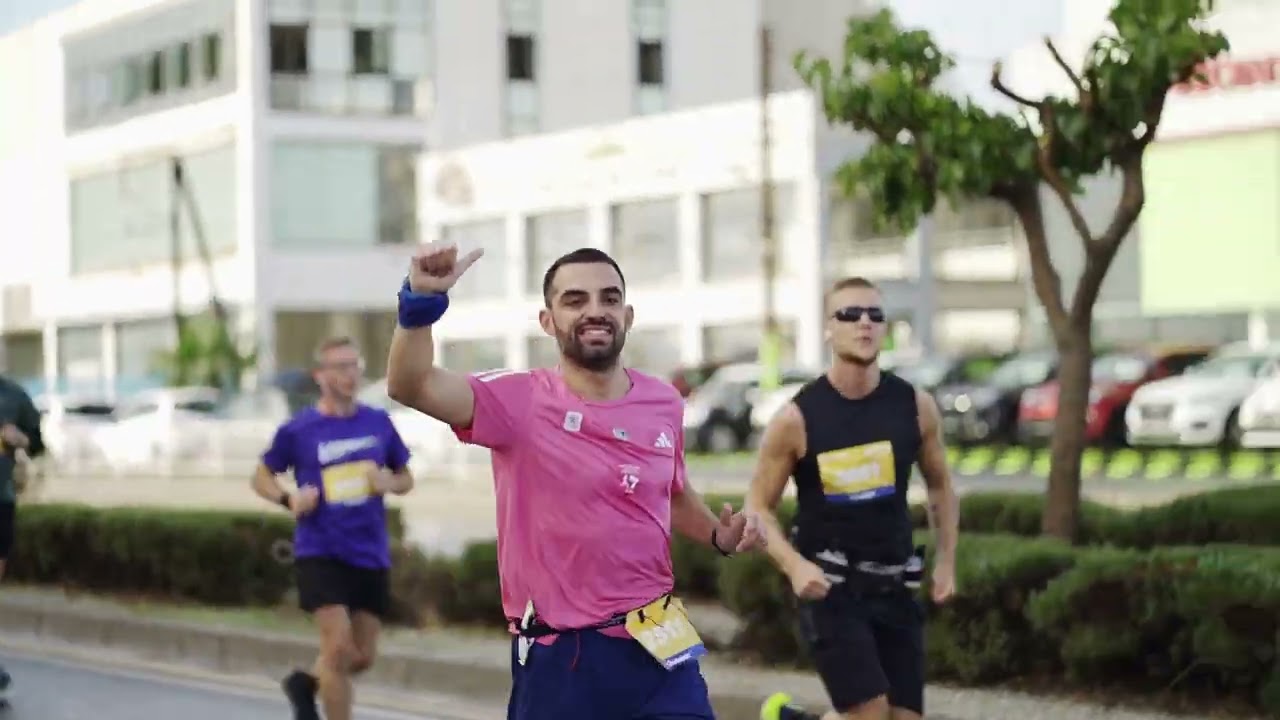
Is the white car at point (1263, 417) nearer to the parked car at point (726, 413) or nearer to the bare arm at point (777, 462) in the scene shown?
the parked car at point (726, 413)

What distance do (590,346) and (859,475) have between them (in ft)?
6.79

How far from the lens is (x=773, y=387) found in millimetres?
39156

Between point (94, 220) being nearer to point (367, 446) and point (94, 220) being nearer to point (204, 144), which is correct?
point (204, 144)

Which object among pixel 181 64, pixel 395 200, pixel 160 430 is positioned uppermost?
pixel 181 64

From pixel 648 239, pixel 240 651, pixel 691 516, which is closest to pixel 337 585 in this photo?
pixel 240 651

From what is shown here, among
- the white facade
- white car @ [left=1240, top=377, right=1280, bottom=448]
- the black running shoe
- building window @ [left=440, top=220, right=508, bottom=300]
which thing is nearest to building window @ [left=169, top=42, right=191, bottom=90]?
the white facade

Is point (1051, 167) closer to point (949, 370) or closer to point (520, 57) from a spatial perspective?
point (949, 370)

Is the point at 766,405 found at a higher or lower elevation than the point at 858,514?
lower

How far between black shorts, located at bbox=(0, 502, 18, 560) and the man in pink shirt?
6.81m

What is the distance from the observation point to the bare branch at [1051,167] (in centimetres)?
1212

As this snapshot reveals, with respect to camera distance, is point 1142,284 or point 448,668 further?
point 1142,284

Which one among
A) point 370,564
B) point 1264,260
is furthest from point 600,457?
point 1264,260

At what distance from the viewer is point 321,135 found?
2562 inches

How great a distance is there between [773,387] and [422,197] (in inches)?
1011
